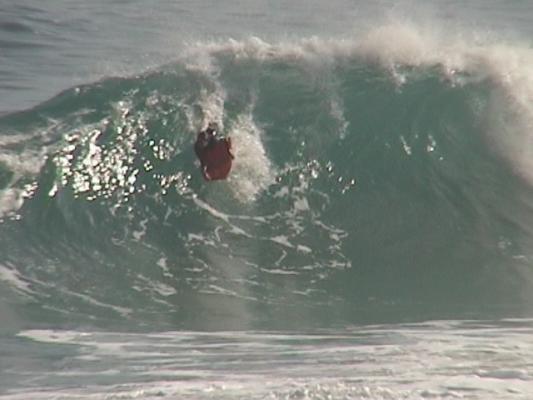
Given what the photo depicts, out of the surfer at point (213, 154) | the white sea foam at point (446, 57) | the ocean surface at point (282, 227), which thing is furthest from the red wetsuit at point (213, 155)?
the white sea foam at point (446, 57)

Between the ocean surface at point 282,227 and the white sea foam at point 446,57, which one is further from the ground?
the white sea foam at point 446,57

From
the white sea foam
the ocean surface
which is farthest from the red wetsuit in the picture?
the white sea foam

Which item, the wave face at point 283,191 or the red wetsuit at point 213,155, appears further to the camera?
the red wetsuit at point 213,155

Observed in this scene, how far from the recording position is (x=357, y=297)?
39.0 feet

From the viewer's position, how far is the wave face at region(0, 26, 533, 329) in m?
11.7

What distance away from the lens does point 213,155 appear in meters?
13.9

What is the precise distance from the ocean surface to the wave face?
3 cm

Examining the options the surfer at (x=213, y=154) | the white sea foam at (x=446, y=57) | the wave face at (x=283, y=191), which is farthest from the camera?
the white sea foam at (x=446, y=57)

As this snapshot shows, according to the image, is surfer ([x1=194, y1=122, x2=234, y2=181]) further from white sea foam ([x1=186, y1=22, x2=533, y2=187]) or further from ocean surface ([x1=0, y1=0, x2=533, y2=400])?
white sea foam ([x1=186, y1=22, x2=533, y2=187])

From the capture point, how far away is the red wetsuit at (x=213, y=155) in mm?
13633

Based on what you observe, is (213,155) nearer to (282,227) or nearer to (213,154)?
(213,154)

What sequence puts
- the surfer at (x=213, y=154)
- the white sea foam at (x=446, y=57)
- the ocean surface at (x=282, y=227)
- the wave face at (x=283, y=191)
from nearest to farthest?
the ocean surface at (x=282, y=227) < the wave face at (x=283, y=191) < the surfer at (x=213, y=154) < the white sea foam at (x=446, y=57)

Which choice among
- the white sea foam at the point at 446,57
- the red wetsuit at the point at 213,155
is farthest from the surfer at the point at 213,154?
the white sea foam at the point at 446,57

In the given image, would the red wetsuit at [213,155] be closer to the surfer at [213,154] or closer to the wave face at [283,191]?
the surfer at [213,154]
